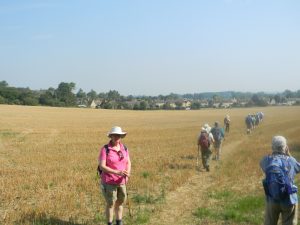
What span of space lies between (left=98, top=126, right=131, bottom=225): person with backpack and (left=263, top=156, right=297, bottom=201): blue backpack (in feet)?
8.16

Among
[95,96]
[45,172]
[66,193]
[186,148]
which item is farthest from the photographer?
[95,96]

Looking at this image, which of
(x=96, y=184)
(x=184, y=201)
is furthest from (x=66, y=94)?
(x=184, y=201)

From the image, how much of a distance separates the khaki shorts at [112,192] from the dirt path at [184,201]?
1.25 meters

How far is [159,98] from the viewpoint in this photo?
601 feet

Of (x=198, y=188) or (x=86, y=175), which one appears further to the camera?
(x=86, y=175)

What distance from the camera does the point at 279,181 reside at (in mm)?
6199

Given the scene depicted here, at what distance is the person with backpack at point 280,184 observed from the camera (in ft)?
20.4

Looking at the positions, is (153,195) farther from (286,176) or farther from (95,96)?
(95,96)

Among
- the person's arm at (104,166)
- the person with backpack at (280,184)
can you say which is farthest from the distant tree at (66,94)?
the person with backpack at (280,184)

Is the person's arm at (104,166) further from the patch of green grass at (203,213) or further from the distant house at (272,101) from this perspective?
the distant house at (272,101)

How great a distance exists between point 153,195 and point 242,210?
2.53 m

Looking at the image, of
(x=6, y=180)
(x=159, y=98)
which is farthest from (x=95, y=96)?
(x=6, y=180)

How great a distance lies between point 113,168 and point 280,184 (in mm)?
2784

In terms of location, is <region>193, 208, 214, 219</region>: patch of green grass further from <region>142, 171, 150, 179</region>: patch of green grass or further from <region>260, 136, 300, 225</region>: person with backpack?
<region>142, 171, 150, 179</region>: patch of green grass
